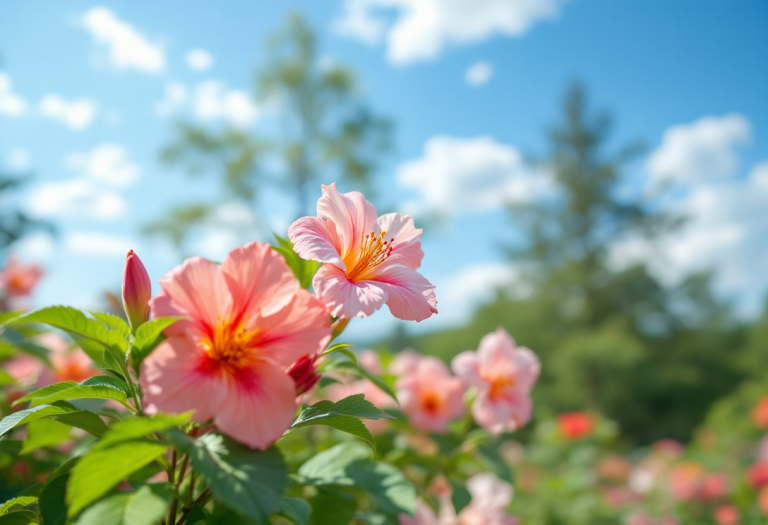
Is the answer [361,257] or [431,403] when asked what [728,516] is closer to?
[431,403]

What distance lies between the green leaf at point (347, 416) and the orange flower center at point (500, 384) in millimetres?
634

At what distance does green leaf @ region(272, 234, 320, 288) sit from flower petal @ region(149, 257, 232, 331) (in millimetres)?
149

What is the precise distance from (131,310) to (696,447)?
22.0 ft

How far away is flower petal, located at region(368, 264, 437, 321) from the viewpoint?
0.52 metres

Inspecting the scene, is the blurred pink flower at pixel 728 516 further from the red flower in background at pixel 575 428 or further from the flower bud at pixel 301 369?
the flower bud at pixel 301 369

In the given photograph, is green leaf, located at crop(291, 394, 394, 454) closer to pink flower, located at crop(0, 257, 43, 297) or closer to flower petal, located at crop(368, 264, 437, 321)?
flower petal, located at crop(368, 264, 437, 321)

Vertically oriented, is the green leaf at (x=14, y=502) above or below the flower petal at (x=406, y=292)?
below

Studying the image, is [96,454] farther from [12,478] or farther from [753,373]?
[753,373]

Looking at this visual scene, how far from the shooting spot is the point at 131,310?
0.55 meters

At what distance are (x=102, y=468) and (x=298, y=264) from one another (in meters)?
0.30

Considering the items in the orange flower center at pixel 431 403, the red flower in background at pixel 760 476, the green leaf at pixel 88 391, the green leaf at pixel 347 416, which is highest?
the red flower in background at pixel 760 476

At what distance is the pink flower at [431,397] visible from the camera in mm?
1246

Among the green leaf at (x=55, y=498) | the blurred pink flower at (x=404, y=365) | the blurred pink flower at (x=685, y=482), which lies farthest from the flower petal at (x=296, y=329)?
the blurred pink flower at (x=685, y=482)

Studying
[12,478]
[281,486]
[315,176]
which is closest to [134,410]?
[281,486]
